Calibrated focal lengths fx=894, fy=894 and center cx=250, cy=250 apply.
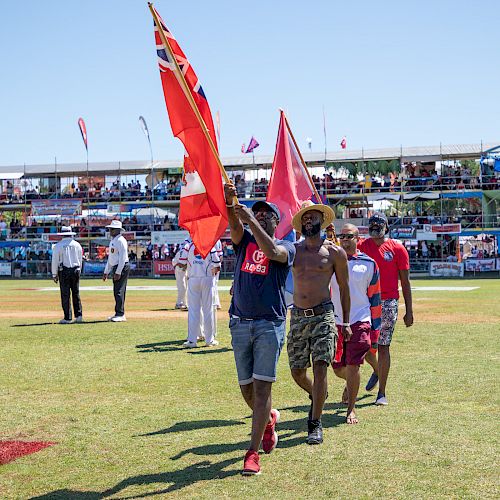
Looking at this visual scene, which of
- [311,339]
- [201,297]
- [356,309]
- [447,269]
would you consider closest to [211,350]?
[201,297]

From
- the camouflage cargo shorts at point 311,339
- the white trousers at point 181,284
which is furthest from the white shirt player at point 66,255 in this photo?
the camouflage cargo shorts at point 311,339

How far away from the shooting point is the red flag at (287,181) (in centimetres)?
1177

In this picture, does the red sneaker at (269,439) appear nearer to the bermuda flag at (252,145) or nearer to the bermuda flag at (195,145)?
the bermuda flag at (195,145)

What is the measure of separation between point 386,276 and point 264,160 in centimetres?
5443

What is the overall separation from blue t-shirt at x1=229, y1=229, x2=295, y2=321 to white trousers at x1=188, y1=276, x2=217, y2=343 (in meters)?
8.94

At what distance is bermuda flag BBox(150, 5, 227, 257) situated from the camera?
7.76 metres

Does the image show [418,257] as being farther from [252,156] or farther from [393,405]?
[393,405]

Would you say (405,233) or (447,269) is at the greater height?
(405,233)

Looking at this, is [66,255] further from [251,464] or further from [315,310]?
[251,464]

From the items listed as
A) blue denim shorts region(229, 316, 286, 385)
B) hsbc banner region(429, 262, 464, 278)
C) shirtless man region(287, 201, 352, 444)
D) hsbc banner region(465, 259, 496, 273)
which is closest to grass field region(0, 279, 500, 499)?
shirtless man region(287, 201, 352, 444)

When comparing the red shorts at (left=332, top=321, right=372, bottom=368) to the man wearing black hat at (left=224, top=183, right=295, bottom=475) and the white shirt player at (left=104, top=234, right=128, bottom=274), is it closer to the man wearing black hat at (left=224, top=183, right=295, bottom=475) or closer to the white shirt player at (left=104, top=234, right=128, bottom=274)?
the man wearing black hat at (left=224, top=183, right=295, bottom=475)

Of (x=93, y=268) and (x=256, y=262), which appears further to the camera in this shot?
(x=93, y=268)

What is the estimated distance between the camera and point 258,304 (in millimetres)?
7453

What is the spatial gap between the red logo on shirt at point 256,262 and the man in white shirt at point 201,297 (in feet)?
29.3
